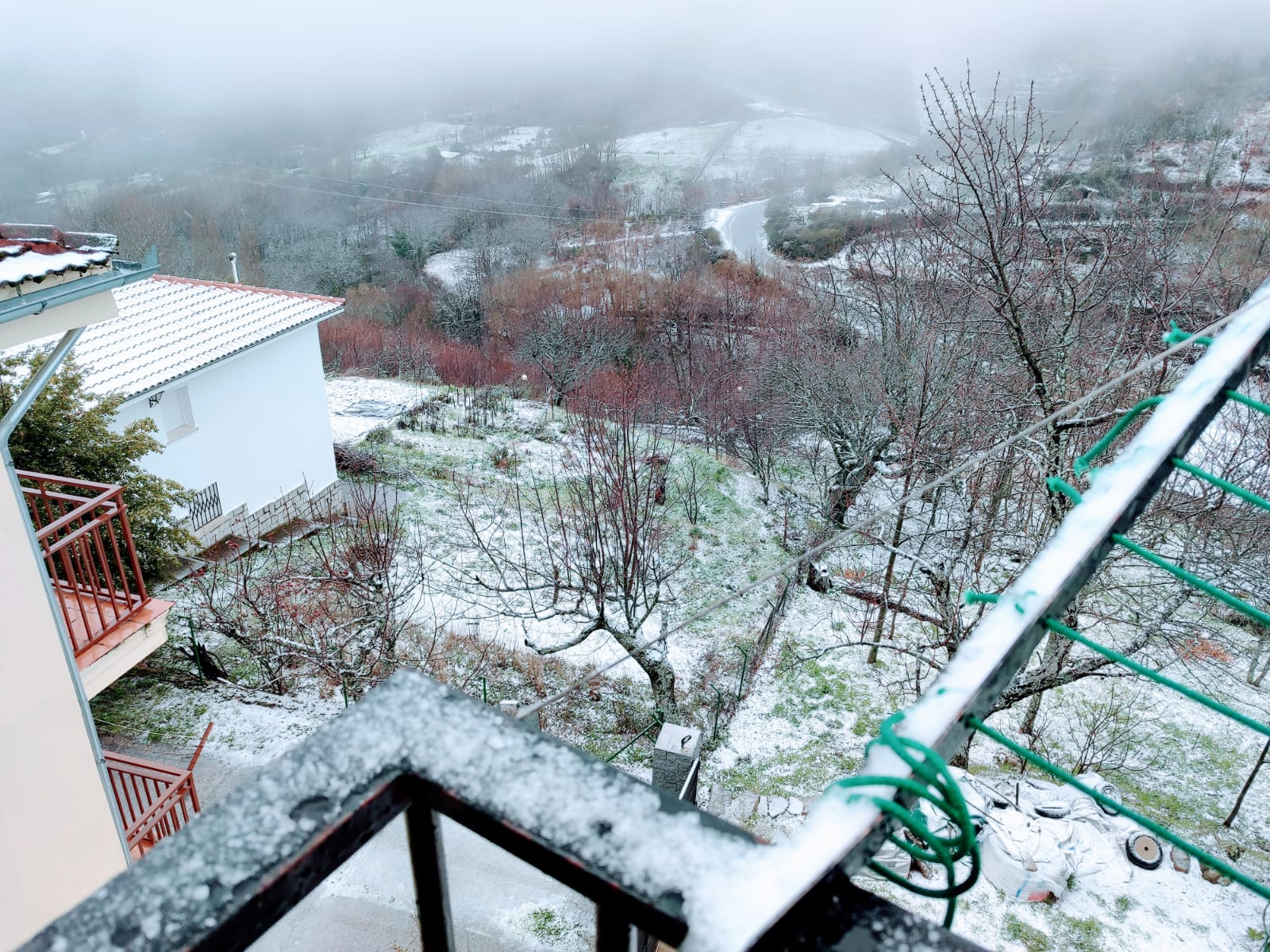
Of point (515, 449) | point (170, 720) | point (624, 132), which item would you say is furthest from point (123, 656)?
point (624, 132)

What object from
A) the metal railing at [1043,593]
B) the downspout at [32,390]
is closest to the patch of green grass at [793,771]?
the downspout at [32,390]

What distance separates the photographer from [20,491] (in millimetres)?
3734

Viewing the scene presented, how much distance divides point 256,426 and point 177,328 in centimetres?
177

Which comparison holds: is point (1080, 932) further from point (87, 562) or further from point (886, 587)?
point (87, 562)

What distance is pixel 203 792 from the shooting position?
287 inches

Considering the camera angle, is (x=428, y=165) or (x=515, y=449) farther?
(x=428, y=165)

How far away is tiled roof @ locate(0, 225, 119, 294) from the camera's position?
3.55 m

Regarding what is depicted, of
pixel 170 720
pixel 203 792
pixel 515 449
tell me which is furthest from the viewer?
pixel 515 449

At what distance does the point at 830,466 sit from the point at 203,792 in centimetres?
1125

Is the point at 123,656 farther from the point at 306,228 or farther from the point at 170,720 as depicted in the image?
the point at 306,228

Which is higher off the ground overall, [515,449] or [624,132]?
[624,132]

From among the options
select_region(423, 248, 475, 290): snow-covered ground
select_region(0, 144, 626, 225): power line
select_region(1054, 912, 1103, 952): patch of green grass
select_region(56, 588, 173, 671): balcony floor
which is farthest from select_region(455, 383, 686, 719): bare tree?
select_region(0, 144, 626, 225): power line

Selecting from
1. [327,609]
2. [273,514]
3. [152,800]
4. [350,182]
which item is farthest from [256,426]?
[350,182]

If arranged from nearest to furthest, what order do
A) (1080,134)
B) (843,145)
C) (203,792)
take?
(203,792) → (1080,134) → (843,145)
